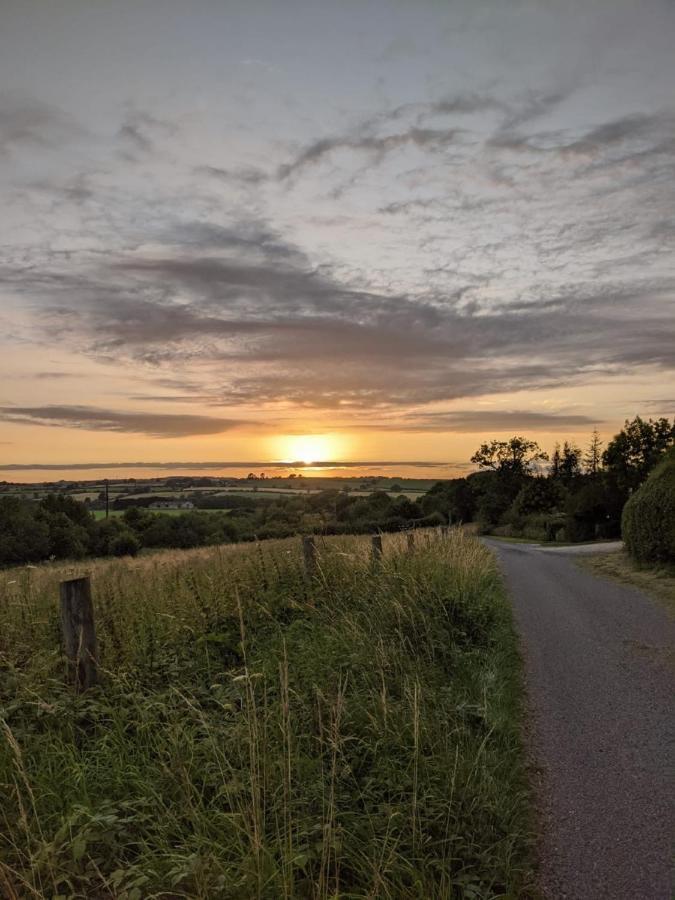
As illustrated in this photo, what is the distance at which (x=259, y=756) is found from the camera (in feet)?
13.6

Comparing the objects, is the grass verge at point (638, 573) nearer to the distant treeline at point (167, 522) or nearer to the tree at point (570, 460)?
the distant treeline at point (167, 522)

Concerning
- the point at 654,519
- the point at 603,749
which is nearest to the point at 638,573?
the point at 654,519

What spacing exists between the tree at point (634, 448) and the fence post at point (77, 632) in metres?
46.0

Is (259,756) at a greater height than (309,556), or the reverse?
(309,556)

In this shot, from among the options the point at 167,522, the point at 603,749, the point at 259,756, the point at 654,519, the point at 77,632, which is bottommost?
the point at 167,522

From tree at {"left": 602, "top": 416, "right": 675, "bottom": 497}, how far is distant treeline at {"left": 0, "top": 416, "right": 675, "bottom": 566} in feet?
0.23

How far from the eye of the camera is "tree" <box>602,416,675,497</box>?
45844 mm

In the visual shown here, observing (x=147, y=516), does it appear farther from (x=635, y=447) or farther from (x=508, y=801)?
(x=508, y=801)

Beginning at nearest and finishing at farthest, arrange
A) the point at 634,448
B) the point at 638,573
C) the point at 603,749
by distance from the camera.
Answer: the point at 603,749
the point at 638,573
the point at 634,448

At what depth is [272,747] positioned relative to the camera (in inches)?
175

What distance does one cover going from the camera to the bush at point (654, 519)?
1603 centimetres

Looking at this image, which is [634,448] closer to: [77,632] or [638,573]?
[638,573]

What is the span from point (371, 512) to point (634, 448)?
69.8ft

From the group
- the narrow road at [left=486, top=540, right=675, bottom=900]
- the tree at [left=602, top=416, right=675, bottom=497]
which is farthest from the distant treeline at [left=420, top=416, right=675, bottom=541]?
the narrow road at [left=486, top=540, right=675, bottom=900]
